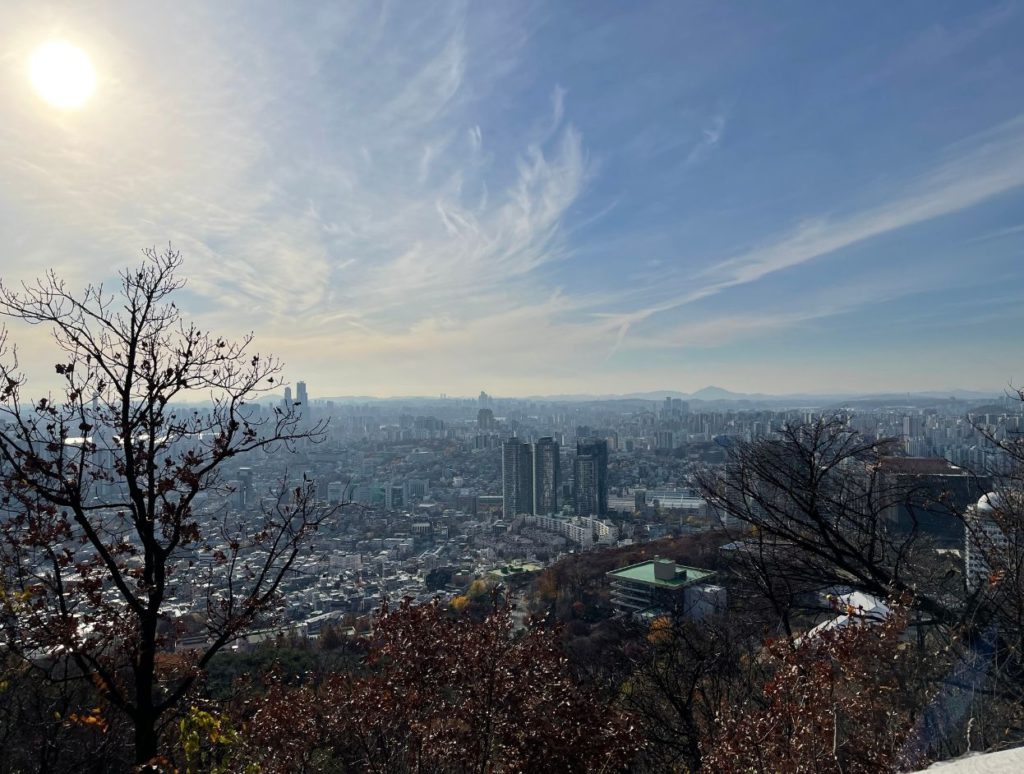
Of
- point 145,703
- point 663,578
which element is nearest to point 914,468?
point 145,703

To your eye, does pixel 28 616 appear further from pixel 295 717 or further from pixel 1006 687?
pixel 1006 687

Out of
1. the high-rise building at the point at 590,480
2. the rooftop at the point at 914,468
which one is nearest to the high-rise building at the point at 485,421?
the high-rise building at the point at 590,480

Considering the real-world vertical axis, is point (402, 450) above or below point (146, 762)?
below

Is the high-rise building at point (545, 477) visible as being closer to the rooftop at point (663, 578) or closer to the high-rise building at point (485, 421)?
the rooftop at point (663, 578)

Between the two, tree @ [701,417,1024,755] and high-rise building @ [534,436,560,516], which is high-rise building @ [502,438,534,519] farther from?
tree @ [701,417,1024,755]

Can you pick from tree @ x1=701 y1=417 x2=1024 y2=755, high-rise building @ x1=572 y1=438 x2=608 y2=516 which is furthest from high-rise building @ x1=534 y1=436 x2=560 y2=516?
tree @ x1=701 y1=417 x2=1024 y2=755

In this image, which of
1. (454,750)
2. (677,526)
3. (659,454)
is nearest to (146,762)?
(454,750)

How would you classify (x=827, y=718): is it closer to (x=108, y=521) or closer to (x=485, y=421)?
(x=108, y=521)
